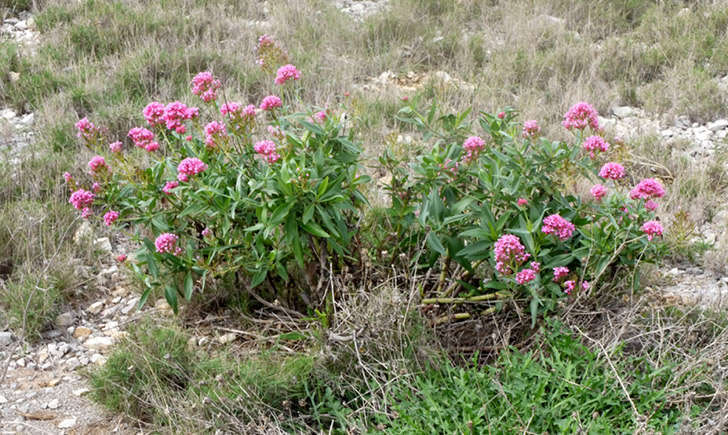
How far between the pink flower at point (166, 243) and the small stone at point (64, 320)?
991 mm

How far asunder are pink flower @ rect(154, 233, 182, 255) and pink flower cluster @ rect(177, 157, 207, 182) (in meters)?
0.28

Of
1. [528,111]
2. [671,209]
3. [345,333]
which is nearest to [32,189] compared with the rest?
[345,333]

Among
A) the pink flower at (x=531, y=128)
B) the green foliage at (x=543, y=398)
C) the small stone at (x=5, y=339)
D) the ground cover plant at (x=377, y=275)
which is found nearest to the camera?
the green foliage at (x=543, y=398)

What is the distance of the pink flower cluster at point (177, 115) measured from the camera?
3.25m

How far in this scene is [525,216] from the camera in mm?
3035

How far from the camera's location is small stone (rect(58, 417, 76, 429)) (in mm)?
3045

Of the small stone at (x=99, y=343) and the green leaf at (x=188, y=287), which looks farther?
the small stone at (x=99, y=343)

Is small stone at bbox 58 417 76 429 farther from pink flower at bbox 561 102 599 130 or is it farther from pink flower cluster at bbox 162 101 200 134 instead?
pink flower at bbox 561 102 599 130

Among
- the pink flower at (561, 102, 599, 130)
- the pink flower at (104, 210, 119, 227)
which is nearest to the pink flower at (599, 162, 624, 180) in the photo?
the pink flower at (561, 102, 599, 130)

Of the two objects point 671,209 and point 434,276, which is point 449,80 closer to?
point 671,209

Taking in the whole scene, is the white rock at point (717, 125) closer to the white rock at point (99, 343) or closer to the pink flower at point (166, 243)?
the pink flower at point (166, 243)

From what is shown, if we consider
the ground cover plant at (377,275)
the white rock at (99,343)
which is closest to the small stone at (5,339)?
the ground cover plant at (377,275)

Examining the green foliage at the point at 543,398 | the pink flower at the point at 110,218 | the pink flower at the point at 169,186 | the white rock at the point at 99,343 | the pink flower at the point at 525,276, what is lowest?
the white rock at the point at 99,343

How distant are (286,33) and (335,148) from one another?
4443mm
